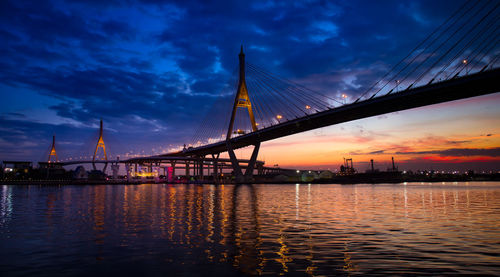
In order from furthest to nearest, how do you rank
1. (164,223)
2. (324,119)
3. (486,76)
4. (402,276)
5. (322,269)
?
(324,119), (486,76), (164,223), (322,269), (402,276)

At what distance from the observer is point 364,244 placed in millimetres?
Answer: 11211

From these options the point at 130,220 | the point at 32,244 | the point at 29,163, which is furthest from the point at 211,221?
the point at 29,163

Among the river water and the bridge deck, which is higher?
the bridge deck

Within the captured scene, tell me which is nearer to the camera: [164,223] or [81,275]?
[81,275]

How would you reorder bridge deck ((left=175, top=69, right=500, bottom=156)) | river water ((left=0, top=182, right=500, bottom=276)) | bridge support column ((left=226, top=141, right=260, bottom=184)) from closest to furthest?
river water ((left=0, top=182, right=500, bottom=276))
bridge deck ((left=175, top=69, right=500, bottom=156))
bridge support column ((left=226, top=141, right=260, bottom=184))

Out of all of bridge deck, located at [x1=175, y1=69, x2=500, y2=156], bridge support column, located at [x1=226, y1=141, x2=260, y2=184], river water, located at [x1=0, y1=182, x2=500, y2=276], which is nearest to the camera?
river water, located at [x1=0, y1=182, x2=500, y2=276]

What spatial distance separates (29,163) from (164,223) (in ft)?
626

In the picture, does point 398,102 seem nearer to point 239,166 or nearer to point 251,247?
point 251,247

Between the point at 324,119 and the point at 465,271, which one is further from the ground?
the point at 324,119

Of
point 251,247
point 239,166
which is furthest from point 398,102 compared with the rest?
point 239,166

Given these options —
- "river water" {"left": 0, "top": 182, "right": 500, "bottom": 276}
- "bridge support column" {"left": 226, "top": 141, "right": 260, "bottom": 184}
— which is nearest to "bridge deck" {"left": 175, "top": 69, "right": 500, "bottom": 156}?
"bridge support column" {"left": 226, "top": 141, "right": 260, "bottom": 184}

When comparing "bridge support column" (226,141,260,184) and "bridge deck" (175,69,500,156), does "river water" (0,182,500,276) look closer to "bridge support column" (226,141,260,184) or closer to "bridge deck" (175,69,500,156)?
"bridge deck" (175,69,500,156)

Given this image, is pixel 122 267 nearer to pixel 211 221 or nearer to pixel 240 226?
pixel 240 226

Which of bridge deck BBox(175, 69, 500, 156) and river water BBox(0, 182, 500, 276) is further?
bridge deck BBox(175, 69, 500, 156)
